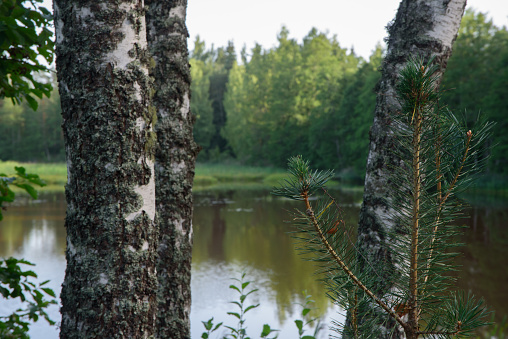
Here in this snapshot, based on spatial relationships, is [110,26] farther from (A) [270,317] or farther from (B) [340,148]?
(B) [340,148]

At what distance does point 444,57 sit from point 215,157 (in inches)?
2075

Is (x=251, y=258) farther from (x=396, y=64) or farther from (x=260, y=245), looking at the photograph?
(x=396, y=64)

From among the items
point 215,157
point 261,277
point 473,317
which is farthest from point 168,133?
point 215,157

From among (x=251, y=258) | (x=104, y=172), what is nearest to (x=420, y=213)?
(x=104, y=172)

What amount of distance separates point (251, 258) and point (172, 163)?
7711 mm

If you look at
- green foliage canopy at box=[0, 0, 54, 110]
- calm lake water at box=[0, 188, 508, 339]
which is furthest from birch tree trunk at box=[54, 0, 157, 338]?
calm lake water at box=[0, 188, 508, 339]

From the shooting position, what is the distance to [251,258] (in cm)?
1057

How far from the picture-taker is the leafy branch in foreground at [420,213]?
4.27ft

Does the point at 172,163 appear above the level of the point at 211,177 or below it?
above

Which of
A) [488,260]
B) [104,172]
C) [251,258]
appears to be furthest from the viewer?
[251,258]

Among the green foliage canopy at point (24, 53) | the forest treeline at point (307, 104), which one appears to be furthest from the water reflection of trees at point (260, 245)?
the forest treeline at point (307, 104)

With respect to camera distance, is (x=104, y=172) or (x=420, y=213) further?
(x=104, y=172)

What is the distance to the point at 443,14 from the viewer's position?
2.39 metres

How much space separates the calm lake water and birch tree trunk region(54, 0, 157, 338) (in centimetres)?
170
